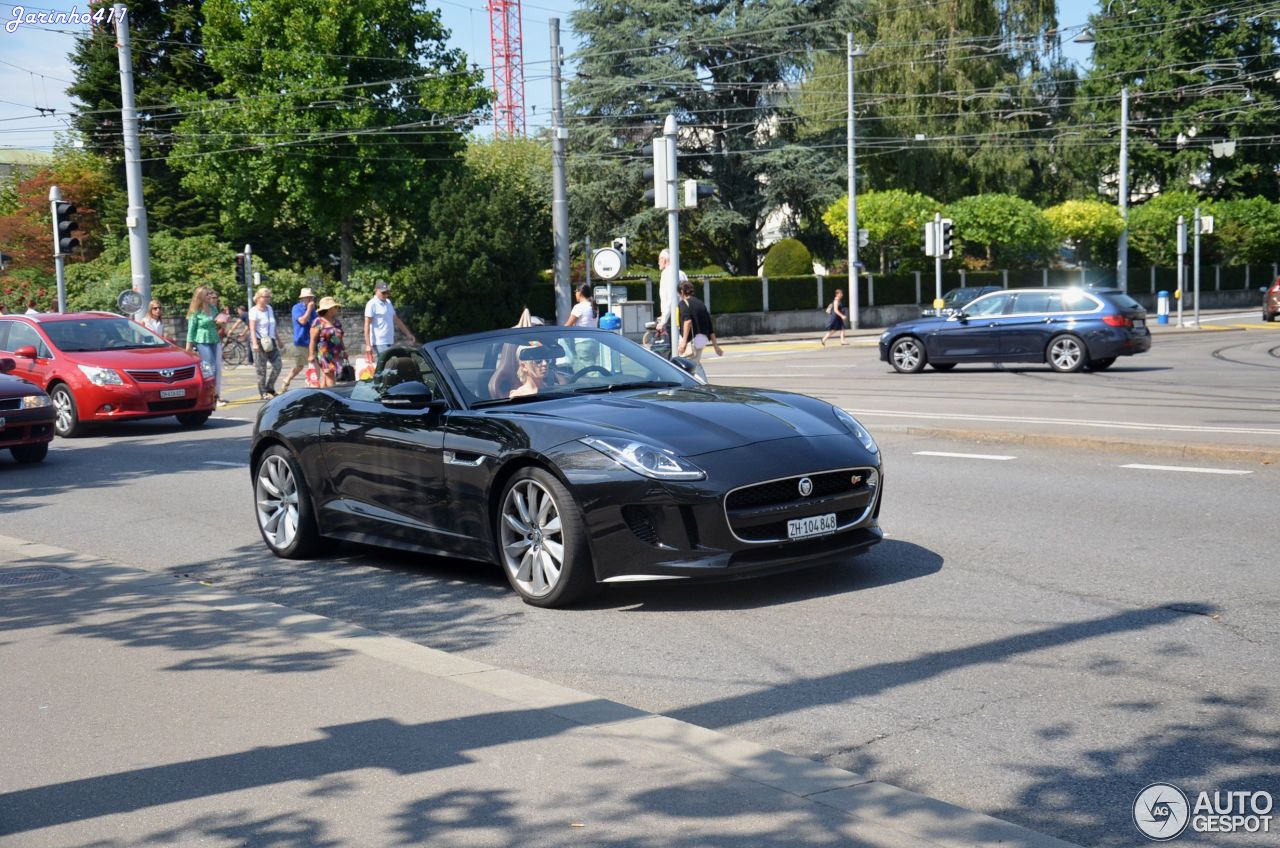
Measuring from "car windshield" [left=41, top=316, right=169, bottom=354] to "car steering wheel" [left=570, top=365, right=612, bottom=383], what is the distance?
1289 cm

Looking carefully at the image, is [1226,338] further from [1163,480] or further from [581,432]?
[581,432]

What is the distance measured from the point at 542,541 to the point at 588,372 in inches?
56.8

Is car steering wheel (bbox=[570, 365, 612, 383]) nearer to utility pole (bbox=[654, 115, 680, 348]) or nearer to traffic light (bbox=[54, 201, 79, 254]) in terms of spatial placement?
utility pole (bbox=[654, 115, 680, 348])

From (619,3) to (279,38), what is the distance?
1402cm

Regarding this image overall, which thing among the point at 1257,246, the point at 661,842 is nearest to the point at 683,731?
the point at 661,842

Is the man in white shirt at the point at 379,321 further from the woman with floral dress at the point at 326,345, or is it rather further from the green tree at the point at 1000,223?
the green tree at the point at 1000,223

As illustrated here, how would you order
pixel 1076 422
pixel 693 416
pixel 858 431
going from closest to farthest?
pixel 693 416, pixel 858 431, pixel 1076 422

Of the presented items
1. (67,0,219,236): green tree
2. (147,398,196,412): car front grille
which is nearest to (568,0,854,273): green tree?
(67,0,219,236): green tree

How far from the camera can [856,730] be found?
5.08m

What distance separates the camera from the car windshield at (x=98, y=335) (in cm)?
1936

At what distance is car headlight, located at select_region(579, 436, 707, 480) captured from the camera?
693 cm

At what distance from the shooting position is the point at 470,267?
45062mm

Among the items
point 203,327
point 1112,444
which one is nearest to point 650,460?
point 1112,444

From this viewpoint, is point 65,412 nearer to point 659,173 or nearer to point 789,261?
point 659,173
